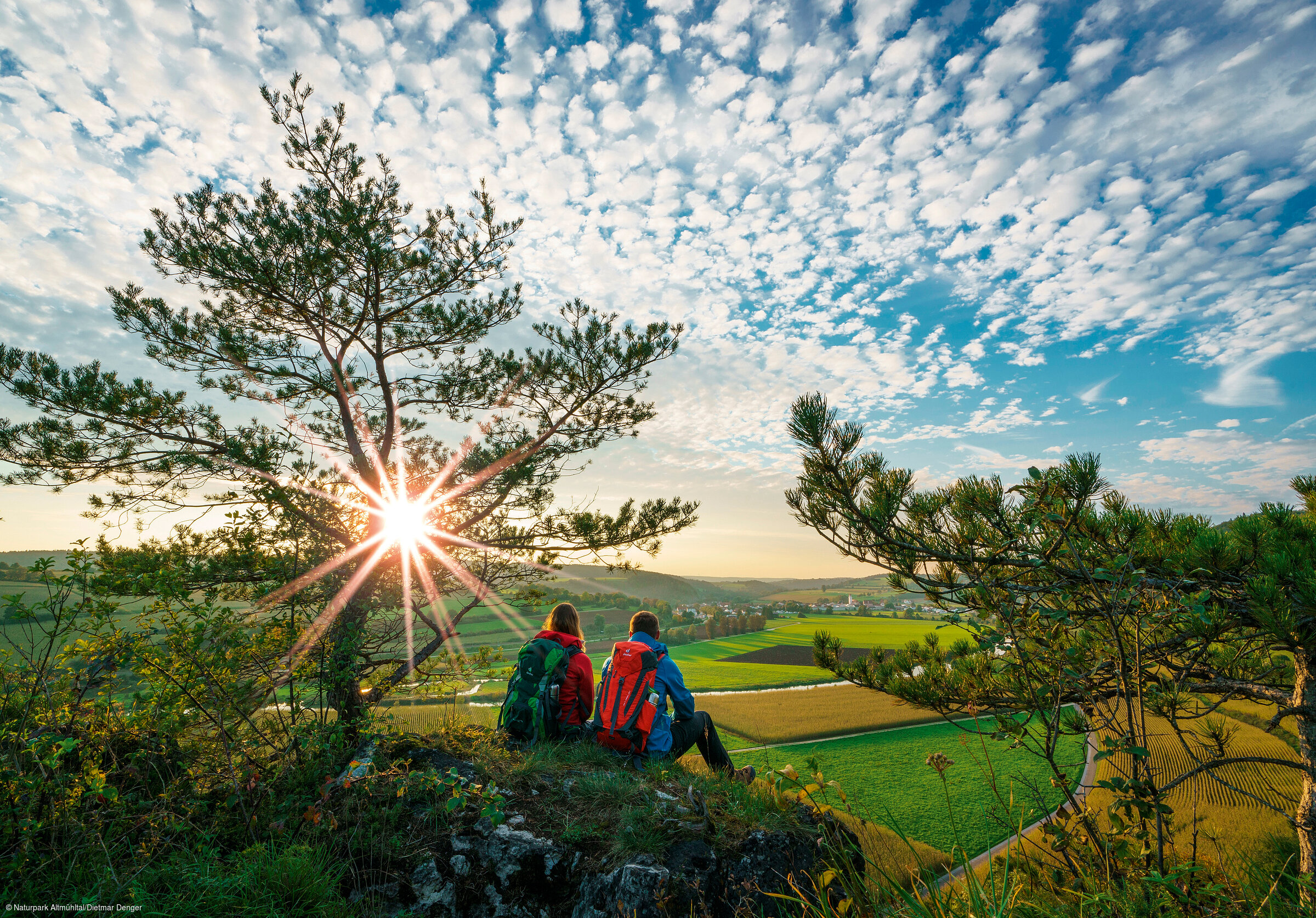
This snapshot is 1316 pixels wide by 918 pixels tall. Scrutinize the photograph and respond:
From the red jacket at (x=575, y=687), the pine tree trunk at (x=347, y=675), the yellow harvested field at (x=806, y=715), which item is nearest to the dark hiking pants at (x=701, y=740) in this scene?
the red jacket at (x=575, y=687)

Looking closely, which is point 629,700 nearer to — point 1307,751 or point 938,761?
point 938,761

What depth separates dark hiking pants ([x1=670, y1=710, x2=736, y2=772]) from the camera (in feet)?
15.9

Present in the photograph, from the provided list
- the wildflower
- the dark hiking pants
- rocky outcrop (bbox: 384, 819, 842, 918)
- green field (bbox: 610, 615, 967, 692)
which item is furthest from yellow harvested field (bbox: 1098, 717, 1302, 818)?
green field (bbox: 610, 615, 967, 692)

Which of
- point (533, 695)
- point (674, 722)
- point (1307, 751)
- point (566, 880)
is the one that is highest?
point (1307, 751)

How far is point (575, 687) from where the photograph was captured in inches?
203

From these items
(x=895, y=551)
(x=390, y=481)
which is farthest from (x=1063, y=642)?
(x=390, y=481)

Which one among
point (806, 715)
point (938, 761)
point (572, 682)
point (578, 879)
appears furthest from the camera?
point (806, 715)

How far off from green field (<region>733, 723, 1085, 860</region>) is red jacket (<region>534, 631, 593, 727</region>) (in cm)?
435

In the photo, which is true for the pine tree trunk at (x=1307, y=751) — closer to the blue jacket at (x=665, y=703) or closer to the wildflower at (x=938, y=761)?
the wildflower at (x=938, y=761)

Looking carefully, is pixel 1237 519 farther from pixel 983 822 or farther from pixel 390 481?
pixel 983 822

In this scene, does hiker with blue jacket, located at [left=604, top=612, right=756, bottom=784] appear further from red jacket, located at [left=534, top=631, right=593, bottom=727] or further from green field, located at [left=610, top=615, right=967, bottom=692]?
green field, located at [left=610, top=615, right=967, bottom=692]

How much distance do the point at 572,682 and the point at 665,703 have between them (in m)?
1.04

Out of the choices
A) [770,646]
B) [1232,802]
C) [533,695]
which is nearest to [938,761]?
[533,695]

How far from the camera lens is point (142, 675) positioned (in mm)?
3178
